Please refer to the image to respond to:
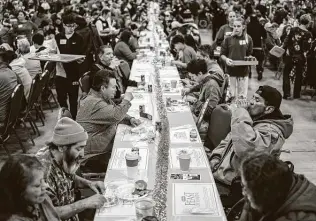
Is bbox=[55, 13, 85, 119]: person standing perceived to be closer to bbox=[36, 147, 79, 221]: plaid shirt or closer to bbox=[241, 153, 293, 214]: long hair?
bbox=[36, 147, 79, 221]: plaid shirt

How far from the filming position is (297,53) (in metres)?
7.26

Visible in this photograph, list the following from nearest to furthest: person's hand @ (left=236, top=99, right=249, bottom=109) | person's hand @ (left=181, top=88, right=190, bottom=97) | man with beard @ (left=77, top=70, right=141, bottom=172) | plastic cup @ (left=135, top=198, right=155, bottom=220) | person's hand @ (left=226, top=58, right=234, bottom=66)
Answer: plastic cup @ (left=135, top=198, right=155, bottom=220) → person's hand @ (left=236, top=99, right=249, bottom=109) → man with beard @ (left=77, top=70, right=141, bottom=172) → person's hand @ (left=181, top=88, right=190, bottom=97) → person's hand @ (left=226, top=58, right=234, bottom=66)

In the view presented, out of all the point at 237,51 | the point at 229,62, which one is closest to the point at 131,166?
the point at 229,62

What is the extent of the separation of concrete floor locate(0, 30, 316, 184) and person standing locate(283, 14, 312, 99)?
0.88ft

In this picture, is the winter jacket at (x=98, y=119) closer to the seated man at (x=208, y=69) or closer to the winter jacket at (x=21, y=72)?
the seated man at (x=208, y=69)

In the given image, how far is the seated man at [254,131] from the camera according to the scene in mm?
3057

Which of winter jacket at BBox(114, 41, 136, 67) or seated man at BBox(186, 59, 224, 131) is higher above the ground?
seated man at BBox(186, 59, 224, 131)

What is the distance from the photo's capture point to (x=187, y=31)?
8.47m

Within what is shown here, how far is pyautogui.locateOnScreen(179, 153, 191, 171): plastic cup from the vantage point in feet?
9.57

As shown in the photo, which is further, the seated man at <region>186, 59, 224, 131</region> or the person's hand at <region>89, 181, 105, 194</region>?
the seated man at <region>186, 59, 224, 131</region>

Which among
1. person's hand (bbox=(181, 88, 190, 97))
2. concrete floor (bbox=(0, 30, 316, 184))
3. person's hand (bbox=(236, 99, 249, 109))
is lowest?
concrete floor (bbox=(0, 30, 316, 184))

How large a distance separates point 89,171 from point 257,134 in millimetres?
1407

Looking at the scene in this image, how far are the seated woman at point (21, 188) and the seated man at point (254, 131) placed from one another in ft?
4.55

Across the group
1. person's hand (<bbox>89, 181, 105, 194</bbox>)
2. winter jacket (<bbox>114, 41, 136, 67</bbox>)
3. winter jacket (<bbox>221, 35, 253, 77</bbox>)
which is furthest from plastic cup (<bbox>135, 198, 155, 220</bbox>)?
winter jacket (<bbox>114, 41, 136, 67</bbox>)
